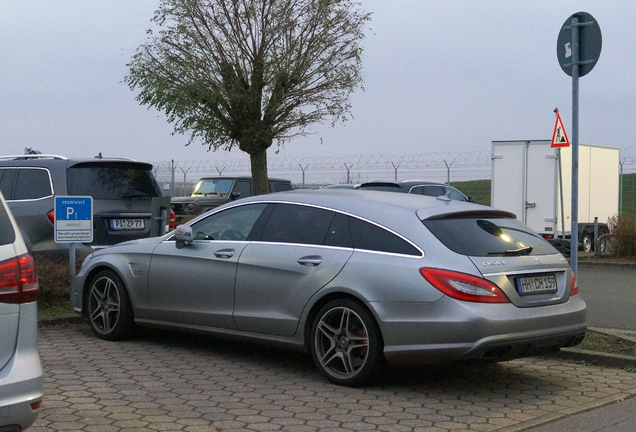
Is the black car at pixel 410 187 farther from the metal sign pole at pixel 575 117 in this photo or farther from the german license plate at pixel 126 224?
the metal sign pole at pixel 575 117

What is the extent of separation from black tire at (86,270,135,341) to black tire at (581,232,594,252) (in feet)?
50.5

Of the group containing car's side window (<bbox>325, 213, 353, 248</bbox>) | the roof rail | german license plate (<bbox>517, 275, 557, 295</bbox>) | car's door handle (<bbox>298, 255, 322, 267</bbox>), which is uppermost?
the roof rail

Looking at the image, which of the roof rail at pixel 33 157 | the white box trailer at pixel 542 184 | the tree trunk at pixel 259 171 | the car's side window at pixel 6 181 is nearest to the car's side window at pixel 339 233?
the roof rail at pixel 33 157

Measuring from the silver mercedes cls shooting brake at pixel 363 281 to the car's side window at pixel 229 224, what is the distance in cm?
1

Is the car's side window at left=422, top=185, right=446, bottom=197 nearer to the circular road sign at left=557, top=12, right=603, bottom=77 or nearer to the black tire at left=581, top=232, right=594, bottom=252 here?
the black tire at left=581, top=232, right=594, bottom=252

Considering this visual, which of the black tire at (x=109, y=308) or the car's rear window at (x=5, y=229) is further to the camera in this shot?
the black tire at (x=109, y=308)

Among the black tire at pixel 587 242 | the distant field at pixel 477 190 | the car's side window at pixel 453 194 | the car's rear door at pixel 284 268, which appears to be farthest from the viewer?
the distant field at pixel 477 190

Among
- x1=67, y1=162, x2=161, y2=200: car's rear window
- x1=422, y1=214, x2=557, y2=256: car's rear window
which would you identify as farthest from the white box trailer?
x1=422, y1=214, x2=557, y2=256: car's rear window

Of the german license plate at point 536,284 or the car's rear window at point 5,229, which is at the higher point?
the car's rear window at point 5,229

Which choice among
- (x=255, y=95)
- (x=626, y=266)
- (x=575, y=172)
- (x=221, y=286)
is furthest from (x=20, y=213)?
(x=255, y=95)

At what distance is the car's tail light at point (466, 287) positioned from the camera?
6.11m

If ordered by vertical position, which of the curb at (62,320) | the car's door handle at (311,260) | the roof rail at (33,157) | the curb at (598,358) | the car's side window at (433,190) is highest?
the roof rail at (33,157)

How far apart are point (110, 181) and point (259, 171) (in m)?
13.1

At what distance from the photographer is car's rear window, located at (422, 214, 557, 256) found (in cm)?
643
